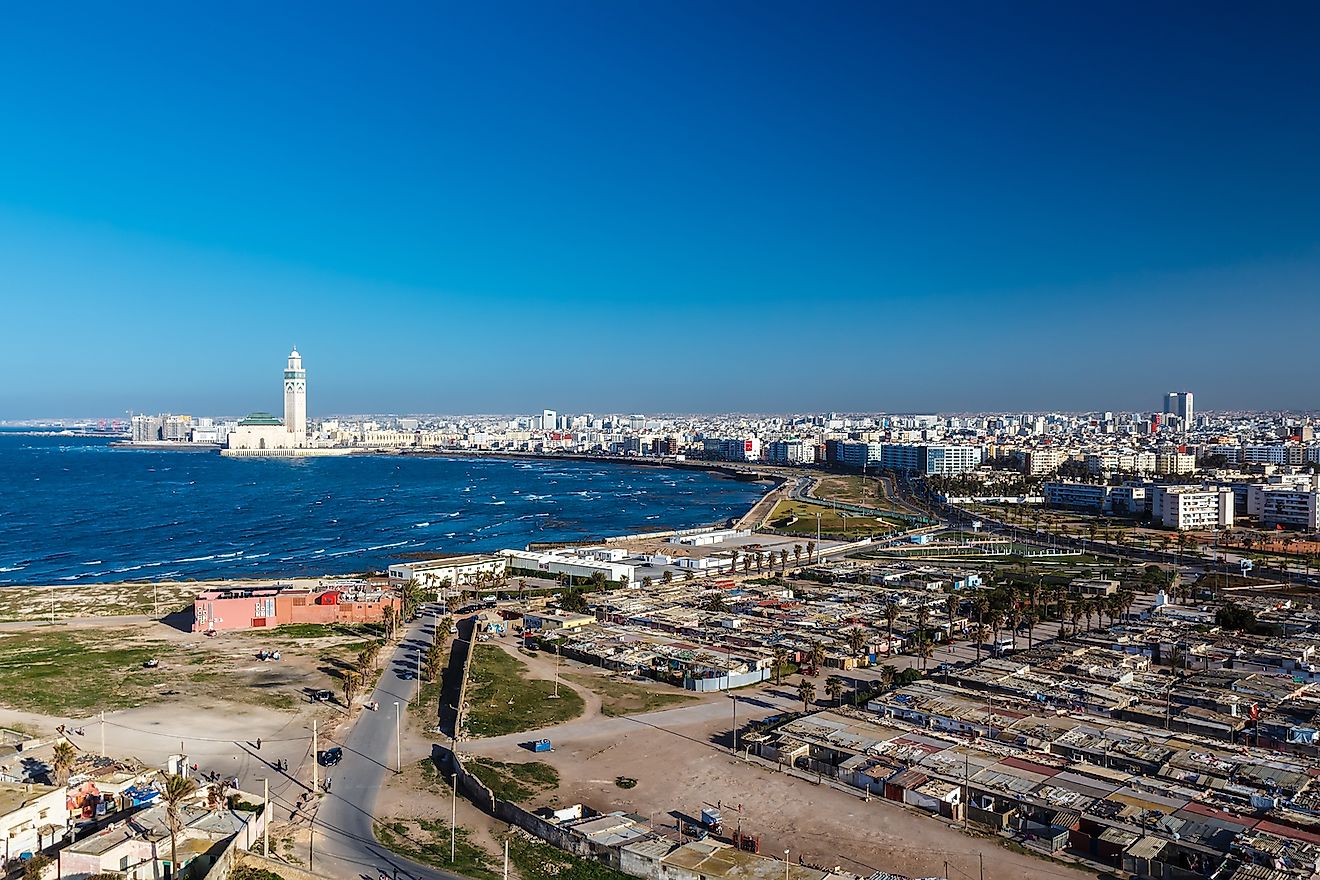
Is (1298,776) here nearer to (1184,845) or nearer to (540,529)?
(1184,845)

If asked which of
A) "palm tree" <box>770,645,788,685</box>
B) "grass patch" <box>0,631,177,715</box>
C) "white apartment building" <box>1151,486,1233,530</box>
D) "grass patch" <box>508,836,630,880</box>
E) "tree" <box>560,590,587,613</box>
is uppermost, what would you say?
"white apartment building" <box>1151,486,1233,530</box>

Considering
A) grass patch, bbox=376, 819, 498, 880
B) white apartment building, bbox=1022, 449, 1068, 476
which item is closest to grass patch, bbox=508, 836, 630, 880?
grass patch, bbox=376, 819, 498, 880

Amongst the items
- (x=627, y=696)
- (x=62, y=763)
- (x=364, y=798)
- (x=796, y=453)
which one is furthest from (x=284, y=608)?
(x=796, y=453)

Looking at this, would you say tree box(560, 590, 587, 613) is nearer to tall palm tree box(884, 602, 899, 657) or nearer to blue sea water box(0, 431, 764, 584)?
tall palm tree box(884, 602, 899, 657)

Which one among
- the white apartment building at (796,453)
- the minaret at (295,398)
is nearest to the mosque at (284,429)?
the minaret at (295,398)

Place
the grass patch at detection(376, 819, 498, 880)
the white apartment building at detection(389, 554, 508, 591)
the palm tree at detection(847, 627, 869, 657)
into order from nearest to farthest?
the grass patch at detection(376, 819, 498, 880)
the palm tree at detection(847, 627, 869, 657)
the white apartment building at detection(389, 554, 508, 591)

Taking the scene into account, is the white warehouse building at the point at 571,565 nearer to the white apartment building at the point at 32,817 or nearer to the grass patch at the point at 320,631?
the grass patch at the point at 320,631

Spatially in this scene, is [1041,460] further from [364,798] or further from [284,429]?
[284,429]
